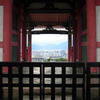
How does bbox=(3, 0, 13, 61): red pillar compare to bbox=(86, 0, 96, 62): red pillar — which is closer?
bbox=(86, 0, 96, 62): red pillar

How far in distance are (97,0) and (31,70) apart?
4.72 metres

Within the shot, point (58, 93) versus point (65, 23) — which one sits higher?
point (65, 23)

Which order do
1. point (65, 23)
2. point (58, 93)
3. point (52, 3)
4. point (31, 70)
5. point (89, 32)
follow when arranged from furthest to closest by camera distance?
point (65, 23), point (52, 3), point (89, 32), point (58, 93), point (31, 70)

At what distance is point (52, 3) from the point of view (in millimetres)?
9867

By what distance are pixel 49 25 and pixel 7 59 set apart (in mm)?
10086

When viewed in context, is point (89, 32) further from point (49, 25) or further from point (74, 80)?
point (49, 25)

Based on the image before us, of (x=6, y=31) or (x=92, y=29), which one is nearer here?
(x=92, y=29)

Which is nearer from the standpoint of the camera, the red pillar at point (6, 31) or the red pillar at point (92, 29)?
the red pillar at point (92, 29)

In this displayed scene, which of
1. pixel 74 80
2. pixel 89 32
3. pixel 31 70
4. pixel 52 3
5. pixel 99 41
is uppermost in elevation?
pixel 52 3

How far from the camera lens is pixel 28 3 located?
9.90 m

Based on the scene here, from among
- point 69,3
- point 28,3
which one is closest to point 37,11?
point 28,3

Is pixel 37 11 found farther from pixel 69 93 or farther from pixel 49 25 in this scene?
pixel 69 93

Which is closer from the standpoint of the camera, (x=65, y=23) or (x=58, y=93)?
(x=58, y=93)

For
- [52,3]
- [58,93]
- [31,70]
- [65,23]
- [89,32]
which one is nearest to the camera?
[31,70]
